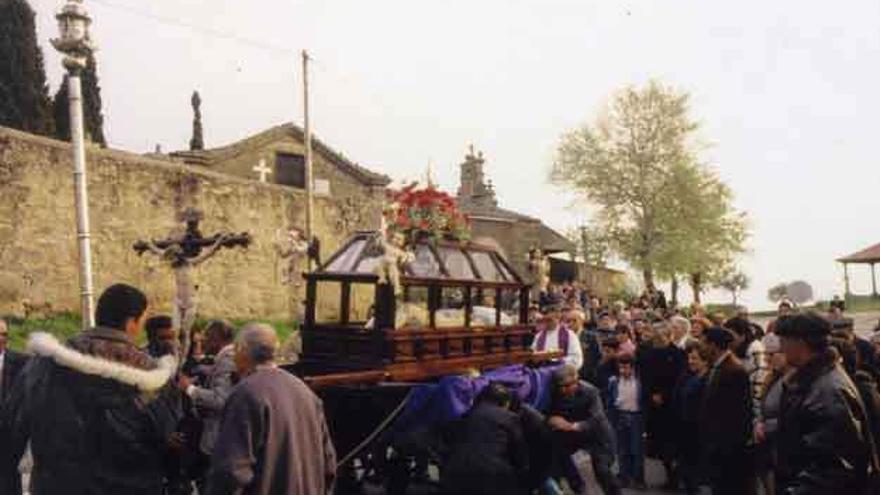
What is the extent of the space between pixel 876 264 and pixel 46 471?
50636 millimetres

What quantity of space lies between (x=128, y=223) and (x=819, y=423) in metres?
19.6

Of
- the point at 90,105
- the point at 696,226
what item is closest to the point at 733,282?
the point at 696,226

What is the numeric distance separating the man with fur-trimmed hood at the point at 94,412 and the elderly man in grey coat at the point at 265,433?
0.38m

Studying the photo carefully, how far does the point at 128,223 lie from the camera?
21250 mm

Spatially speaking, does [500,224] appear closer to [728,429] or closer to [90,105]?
[90,105]

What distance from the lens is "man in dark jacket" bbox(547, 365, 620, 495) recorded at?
7840 mm

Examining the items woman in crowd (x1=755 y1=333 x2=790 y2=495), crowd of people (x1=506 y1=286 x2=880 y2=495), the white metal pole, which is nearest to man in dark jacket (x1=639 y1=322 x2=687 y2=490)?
crowd of people (x1=506 y1=286 x2=880 y2=495)

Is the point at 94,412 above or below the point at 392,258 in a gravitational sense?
below

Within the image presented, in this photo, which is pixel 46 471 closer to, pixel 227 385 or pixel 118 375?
pixel 118 375

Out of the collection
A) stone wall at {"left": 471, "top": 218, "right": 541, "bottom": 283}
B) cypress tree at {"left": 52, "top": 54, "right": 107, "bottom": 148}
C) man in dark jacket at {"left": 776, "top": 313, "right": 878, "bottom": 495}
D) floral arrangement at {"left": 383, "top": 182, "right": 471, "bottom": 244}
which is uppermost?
cypress tree at {"left": 52, "top": 54, "right": 107, "bottom": 148}

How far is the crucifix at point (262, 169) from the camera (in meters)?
34.5

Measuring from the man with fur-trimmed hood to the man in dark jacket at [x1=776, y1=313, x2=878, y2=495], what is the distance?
3.42 m

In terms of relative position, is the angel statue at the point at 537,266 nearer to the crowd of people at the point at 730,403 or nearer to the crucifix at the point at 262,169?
the crowd of people at the point at 730,403

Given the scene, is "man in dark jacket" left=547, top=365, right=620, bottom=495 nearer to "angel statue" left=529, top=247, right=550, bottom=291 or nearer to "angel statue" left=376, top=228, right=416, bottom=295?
"angel statue" left=376, top=228, right=416, bottom=295
